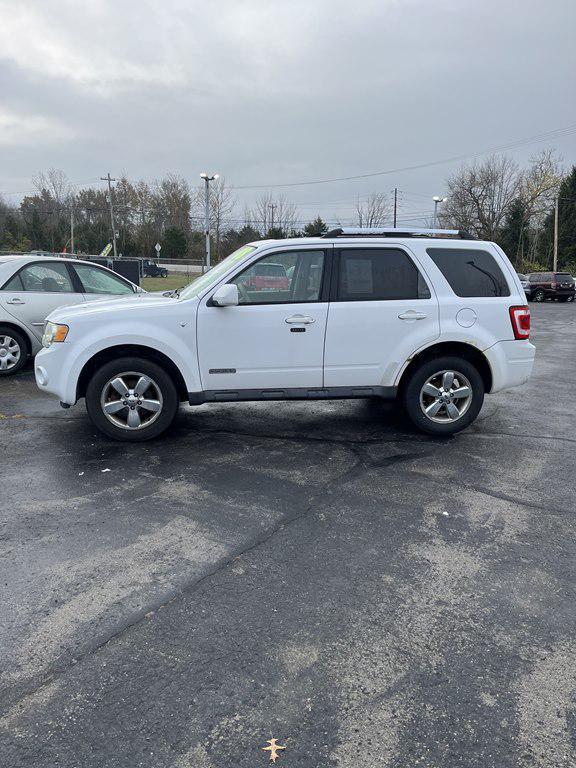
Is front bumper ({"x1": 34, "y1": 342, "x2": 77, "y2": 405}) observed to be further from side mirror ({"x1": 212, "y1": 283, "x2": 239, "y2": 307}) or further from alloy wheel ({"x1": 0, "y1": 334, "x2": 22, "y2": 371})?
alloy wheel ({"x1": 0, "y1": 334, "x2": 22, "y2": 371})

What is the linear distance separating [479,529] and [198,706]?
2.31m

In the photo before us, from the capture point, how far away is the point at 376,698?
238 centimetres

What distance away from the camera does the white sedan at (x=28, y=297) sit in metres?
8.49

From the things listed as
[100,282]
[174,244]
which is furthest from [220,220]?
[100,282]

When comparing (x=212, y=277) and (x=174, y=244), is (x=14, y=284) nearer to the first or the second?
(x=212, y=277)

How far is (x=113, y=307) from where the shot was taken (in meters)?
5.56

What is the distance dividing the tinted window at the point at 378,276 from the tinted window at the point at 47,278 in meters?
5.17

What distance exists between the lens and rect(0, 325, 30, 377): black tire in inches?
337

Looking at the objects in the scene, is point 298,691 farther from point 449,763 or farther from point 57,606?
point 57,606

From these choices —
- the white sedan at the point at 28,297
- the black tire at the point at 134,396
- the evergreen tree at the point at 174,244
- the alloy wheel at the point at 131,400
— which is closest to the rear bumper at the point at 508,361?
the black tire at the point at 134,396

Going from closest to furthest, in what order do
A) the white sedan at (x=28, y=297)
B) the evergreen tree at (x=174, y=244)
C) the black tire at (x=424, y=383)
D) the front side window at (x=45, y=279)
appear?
the black tire at (x=424, y=383) → the white sedan at (x=28, y=297) → the front side window at (x=45, y=279) → the evergreen tree at (x=174, y=244)

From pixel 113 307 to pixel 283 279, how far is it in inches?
65.4

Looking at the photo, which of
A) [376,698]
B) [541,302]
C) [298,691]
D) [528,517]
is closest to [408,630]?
[376,698]

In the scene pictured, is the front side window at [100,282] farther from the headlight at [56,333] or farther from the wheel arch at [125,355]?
the wheel arch at [125,355]
